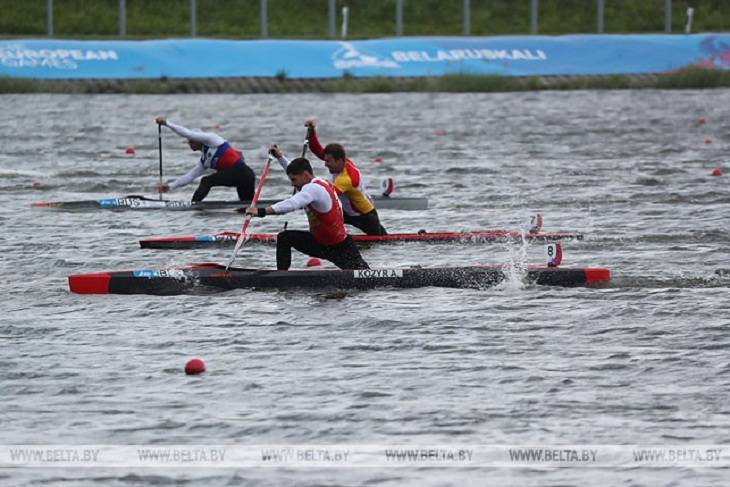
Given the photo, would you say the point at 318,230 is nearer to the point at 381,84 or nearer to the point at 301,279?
the point at 301,279

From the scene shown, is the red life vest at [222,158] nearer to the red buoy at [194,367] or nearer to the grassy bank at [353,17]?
the red buoy at [194,367]

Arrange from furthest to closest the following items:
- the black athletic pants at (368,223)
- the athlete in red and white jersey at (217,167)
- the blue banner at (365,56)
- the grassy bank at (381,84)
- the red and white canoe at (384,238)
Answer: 1. the blue banner at (365,56)
2. the grassy bank at (381,84)
3. the athlete in red and white jersey at (217,167)
4. the black athletic pants at (368,223)
5. the red and white canoe at (384,238)

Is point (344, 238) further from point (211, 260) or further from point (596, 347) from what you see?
point (596, 347)

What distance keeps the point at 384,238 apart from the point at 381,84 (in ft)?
98.1

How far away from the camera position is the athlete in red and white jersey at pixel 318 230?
17.8m

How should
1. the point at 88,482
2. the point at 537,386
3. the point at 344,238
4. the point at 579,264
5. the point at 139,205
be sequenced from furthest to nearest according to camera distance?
the point at 139,205, the point at 579,264, the point at 344,238, the point at 537,386, the point at 88,482

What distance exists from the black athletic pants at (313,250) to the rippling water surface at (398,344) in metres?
0.64

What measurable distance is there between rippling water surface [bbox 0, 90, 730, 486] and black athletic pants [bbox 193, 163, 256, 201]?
0.46 meters

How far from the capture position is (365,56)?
51.6 meters

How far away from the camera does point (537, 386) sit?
44.2 feet

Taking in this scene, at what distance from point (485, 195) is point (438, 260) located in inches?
306

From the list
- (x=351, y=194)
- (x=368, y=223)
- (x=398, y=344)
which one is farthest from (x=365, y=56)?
(x=398, y=344)

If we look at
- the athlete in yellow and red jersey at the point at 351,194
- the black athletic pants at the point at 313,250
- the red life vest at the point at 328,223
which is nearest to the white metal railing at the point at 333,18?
the athlete in yellow and red jersey at the point at 351,194

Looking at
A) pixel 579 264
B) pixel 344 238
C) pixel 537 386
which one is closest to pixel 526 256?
pixel 579 264
